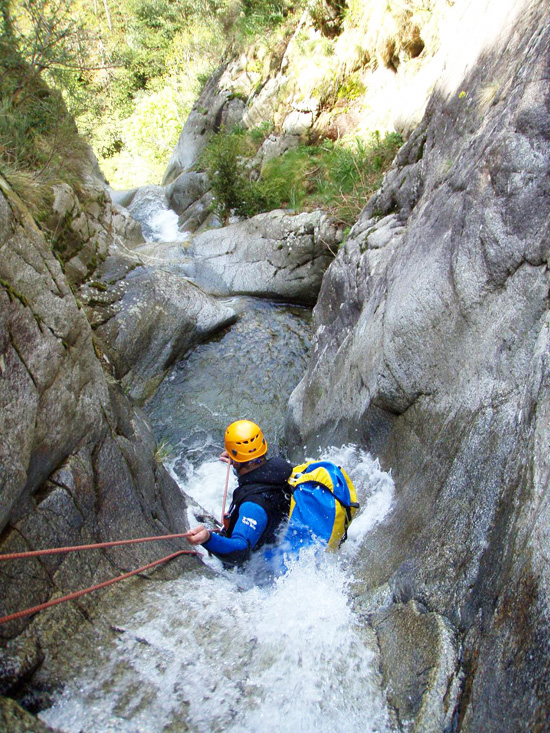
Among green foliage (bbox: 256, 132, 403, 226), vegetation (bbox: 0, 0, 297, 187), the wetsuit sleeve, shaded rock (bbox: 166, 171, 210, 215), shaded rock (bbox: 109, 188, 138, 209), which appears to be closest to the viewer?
the wetsuit sleeve

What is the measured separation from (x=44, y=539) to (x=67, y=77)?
8329 millimetres

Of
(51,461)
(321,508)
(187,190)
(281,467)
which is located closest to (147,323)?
(281,467)

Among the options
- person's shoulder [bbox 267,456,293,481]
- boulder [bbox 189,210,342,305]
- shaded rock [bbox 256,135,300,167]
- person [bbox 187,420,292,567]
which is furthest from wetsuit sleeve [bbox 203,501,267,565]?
shaded rock [bbox 256,135,300,167]

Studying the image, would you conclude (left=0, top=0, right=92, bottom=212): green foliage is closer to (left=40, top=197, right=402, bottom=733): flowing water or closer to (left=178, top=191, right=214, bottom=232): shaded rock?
(left=178, top=191, right=214, bottom=232): shaded rock

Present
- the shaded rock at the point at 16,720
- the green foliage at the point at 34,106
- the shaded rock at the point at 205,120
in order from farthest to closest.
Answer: the shaded rock at the point at 205,120
the green foliage at the point at 34,106
the shaded rock at the point at 16,720

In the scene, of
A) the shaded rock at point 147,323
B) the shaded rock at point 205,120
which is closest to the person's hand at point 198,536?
the shaded rock at point 147,323

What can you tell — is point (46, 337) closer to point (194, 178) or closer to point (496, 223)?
point (496, 223)

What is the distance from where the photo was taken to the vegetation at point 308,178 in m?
9.59

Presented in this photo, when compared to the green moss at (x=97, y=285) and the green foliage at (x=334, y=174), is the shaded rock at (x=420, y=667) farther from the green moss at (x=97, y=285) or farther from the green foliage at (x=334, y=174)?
the green foliage at (x=334, y=174)

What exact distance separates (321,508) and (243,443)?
823 mm

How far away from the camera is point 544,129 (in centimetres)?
308

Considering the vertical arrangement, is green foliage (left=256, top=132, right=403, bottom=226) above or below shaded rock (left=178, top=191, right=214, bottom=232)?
above

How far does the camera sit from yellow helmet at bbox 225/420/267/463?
12.1 ft

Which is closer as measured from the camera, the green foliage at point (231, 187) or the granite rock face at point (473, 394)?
the granite rock face at point (473, 394)
